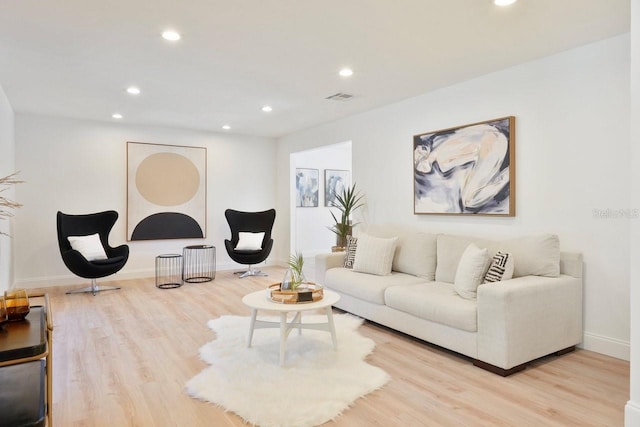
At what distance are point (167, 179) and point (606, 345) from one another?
621 centimetres

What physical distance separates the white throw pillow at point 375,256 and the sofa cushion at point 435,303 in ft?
1.65

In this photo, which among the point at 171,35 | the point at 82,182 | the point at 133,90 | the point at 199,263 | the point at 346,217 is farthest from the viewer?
the point at 199,263

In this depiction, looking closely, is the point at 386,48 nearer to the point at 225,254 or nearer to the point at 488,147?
the point at 488,147

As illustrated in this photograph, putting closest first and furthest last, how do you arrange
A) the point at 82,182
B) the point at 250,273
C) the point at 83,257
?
the point at 83,257, the point at 82,182, the point at 250,273

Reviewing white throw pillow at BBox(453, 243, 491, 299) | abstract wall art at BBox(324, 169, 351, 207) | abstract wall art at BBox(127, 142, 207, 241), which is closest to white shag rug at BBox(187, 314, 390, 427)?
white throw pillow at BBox(453, 243, 491, 299)

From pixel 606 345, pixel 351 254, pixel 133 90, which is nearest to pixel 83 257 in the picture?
pixel 133 90

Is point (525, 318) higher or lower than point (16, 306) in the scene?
lower

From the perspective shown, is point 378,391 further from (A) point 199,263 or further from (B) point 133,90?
(A) point 199,263

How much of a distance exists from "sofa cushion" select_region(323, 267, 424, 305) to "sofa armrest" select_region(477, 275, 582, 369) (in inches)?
42.8

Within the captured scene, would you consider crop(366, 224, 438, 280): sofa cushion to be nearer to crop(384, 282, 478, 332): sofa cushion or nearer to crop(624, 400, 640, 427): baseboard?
crop(384, 282, 478, 332): sofa cushion

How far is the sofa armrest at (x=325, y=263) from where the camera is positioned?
4.72 meters

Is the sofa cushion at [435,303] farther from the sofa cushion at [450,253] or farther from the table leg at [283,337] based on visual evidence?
the table leg at [283,337]

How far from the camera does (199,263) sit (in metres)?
6.89

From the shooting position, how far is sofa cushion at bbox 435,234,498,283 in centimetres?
382
